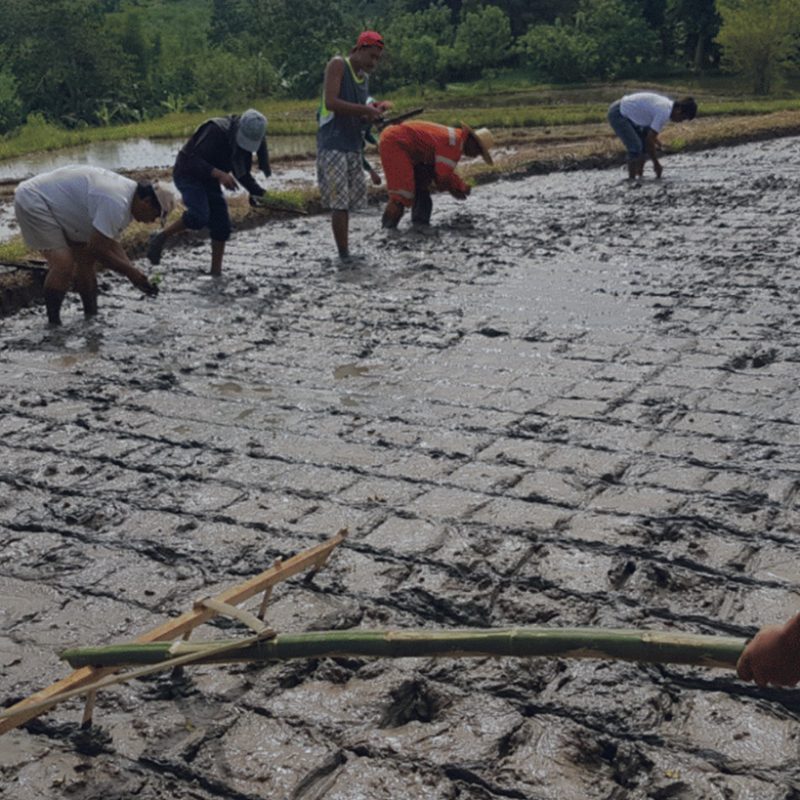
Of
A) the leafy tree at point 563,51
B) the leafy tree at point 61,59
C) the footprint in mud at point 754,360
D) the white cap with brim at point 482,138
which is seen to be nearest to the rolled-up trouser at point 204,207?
A: the white cap with brim at point 482,138

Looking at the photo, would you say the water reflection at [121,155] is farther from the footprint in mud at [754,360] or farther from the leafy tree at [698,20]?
the leafy tree at [698,20]

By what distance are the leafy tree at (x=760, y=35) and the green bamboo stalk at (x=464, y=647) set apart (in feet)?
85.0

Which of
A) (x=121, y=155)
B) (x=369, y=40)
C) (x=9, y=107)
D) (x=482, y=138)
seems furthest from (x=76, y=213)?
(x=9, y=107)

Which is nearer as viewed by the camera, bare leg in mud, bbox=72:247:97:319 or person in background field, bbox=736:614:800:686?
person in background field, bbox=736:614:800:686

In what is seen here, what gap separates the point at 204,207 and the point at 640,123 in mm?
5730

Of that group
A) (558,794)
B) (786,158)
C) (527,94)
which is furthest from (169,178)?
(527,94)

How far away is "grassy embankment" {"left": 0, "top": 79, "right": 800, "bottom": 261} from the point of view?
13.3 meters

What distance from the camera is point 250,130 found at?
762 centimetres

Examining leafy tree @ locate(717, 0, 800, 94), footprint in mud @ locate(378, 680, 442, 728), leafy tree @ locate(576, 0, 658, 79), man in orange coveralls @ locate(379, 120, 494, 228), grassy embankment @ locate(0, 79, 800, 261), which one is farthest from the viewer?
leafy tree @ locate(576, 0, 658, 79)

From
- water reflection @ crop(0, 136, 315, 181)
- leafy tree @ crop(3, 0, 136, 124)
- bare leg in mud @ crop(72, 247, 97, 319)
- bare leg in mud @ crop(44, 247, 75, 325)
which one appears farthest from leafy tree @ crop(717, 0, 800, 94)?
bare leg in mud @ crop(44, 247, 75, 325)

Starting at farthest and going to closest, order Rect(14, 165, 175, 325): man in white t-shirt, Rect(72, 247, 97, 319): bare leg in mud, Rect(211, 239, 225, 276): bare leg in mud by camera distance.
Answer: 1. Rect(211, 239, 225, 276): bare leg in mud
2. Rect(72, 247, 97, 319): bare leg in mud
3. Rect(14, 165, 175, 325): man in white t-shirt

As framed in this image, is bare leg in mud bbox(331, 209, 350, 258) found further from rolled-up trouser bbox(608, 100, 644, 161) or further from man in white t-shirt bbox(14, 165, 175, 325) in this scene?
rolled-up trouser bbox(608, 100, 644, 161)

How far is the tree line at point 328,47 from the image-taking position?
26.5 metres

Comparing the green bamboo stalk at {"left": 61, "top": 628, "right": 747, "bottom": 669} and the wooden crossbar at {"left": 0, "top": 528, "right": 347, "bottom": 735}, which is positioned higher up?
the green bamboo stalk at {"left": 61, "top": 628, "right": 747, "bottom": 669}
